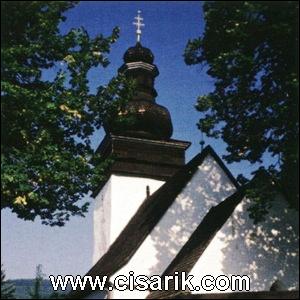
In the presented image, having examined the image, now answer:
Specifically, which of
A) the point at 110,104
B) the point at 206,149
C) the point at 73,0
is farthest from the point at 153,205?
the point at 73,0

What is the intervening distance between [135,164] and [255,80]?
11.0 metres

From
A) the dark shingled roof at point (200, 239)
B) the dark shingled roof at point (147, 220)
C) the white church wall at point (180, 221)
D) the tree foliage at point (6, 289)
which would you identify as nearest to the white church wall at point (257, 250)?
the dark shingled roof at point (200, 239)

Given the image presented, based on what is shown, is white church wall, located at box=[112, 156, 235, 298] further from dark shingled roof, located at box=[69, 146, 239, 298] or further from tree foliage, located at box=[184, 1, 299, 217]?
tree foliage, located at box=[184, 1, 299, 217]

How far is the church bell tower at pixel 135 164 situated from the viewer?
23.0m

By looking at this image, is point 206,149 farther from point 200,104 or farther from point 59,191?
point 59,191

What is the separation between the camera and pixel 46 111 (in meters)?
13.9

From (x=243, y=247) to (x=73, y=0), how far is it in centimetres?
900

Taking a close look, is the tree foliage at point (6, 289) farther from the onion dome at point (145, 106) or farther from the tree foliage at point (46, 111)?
the onion dome at point (145, 106)

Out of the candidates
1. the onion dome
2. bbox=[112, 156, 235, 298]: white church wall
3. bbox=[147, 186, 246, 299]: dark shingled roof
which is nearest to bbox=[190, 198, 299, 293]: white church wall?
bbox=[147, 186, 246, 299]: dark shingled roof

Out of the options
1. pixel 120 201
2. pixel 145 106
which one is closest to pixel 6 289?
pixel 120 201

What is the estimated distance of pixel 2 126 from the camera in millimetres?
13438

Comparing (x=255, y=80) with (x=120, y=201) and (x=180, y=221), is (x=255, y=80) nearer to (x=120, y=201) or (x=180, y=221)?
(x=180, y=221)

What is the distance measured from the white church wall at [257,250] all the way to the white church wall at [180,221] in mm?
2910

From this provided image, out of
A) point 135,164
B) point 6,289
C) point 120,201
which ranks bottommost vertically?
point 6,289
